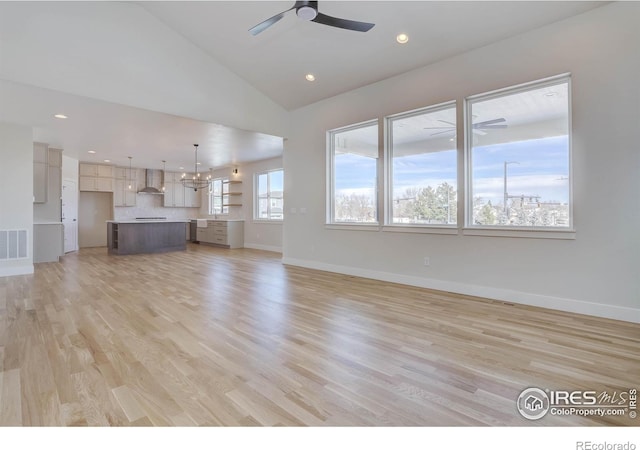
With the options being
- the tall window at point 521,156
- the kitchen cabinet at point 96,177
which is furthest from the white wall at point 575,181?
the kitchen cabinet at point 96,177

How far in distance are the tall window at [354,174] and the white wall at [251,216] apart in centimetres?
337

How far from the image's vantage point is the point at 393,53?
4277 millimetres

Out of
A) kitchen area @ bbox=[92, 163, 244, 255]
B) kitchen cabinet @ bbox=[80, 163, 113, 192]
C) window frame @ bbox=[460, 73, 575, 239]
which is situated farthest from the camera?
kitchen cabinet @ bbox=[80, 163, 113, 192]

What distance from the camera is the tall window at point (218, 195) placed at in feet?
36.7

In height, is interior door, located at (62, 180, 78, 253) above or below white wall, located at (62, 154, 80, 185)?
below

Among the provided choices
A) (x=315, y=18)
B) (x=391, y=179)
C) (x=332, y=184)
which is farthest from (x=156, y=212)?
(x=315, y=18)

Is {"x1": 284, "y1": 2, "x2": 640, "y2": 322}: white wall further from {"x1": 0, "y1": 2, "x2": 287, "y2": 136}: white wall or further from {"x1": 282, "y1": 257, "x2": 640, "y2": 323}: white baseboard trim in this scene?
{"x1": 0, "y1": 2, "x2": 287, "y2": 136}: white wall

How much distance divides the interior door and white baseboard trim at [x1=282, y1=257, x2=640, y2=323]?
7.69 meters

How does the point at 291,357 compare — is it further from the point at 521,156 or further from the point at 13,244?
the point at 13,244

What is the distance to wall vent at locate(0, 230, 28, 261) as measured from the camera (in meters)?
5.21

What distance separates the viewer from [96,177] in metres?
9.66

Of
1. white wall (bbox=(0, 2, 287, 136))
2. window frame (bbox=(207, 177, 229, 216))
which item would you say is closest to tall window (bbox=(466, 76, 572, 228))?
white wall (bbox=(0, 2, 287, 136))

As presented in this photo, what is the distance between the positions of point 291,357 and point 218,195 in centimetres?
1016

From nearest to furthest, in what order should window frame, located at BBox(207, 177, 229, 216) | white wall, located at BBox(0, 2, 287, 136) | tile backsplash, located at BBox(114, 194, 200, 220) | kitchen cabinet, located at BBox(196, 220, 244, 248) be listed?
white wall, located at BBox(0, 2, 287, 136), kitchen cabinet, located at BBox(196, 220, 244, 248), tile backsplash, located at BBox(114, 194, 200, 220), window frame, located at BBox(207, 177, 229, 216)
